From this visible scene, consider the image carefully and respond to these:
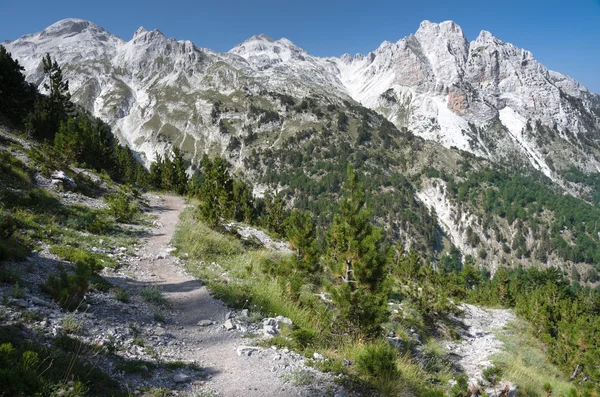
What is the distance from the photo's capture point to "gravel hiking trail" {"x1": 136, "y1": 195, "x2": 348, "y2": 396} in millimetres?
6184

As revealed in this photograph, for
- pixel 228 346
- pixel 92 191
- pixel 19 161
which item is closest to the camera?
pixel 228 346

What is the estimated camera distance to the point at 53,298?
7410mm

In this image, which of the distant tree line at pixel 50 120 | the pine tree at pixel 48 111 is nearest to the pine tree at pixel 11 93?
the distant tree line at pixel 50 120

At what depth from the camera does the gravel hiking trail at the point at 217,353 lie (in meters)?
6.18

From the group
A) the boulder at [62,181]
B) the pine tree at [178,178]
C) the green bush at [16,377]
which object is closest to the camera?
the green bush at [16,377]

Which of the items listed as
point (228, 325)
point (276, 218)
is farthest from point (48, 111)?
point (228, 325)

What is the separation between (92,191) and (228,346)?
23.0 meters

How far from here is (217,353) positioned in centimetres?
764

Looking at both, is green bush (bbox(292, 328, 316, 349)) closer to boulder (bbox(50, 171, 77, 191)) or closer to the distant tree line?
boulder (bbox(50, 171, 77, 191))

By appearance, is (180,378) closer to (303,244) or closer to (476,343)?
(303,244)

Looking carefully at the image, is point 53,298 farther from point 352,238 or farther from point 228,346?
point 352,238

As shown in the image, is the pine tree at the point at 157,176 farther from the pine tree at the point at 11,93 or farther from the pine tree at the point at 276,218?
the pine tree at the point at 11,93

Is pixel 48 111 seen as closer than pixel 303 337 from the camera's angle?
No

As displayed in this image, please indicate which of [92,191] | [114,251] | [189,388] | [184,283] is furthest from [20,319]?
[92,191]
